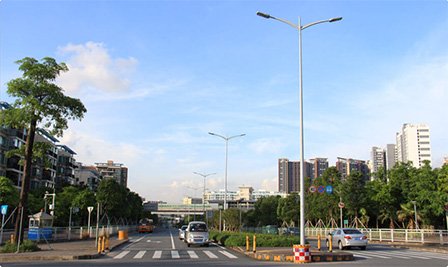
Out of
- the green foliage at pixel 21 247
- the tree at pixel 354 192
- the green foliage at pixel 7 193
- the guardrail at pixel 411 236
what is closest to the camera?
the green foliage at pixel 21 247

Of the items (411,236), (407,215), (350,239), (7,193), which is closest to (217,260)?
(350,239)

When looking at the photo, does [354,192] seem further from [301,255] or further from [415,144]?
[415,144]

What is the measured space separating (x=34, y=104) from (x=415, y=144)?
561ft

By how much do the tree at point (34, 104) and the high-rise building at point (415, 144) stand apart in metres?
162

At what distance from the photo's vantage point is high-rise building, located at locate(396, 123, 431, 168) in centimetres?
16950

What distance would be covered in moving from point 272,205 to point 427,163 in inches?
1900

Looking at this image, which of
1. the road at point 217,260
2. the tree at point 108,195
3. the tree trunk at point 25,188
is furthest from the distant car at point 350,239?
the tree at point 108,195

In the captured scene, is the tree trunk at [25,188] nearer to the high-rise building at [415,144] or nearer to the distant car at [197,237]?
the distant car at [197,237]

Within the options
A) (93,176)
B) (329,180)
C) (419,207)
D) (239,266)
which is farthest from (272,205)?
(239,266)

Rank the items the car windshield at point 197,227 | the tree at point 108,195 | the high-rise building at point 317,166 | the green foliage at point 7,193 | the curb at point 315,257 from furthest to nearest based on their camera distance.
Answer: the high-rise building at point 317,166 < the tree at point 108,195 < the green foliage at point 7,193 < the car windshield at point 197,227 < the curb at point 315,257

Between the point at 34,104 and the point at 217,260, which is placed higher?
the point at 34,104

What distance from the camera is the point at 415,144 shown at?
172 meters

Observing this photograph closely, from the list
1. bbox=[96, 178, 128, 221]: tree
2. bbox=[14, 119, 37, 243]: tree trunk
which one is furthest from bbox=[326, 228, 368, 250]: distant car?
bbox=[96, 178, 128, 221]: tree

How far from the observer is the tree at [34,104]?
24.3 m
